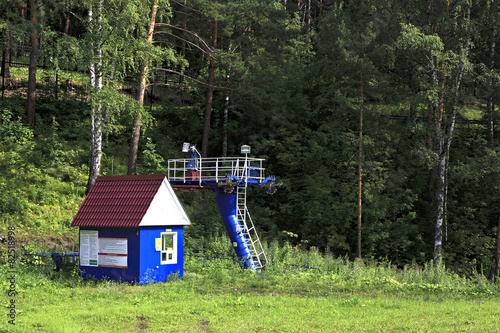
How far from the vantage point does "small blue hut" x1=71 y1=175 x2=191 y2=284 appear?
18.5m

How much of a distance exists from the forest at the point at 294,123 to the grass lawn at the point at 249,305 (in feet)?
24.4

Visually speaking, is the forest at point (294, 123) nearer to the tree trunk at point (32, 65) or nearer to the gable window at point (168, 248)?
the tree trunk at point (32, 65)

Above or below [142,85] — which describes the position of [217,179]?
below

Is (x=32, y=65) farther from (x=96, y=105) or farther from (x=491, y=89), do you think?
(x=491, y=89)

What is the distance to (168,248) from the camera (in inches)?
775

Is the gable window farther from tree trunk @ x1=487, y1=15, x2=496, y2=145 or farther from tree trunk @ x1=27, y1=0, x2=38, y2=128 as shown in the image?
tree trunk @ x1=487, y1=15, x2=496, y2=145

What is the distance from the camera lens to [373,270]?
21891 millimetres

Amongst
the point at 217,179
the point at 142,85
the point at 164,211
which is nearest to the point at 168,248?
the point at 164,211

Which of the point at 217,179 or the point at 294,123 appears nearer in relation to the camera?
the point at 217,179

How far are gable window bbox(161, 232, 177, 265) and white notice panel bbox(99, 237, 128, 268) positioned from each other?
4.73ft

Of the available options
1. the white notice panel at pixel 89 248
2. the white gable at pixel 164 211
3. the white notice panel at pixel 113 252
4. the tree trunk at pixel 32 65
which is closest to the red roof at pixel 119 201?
the white gable at pixel 164 211

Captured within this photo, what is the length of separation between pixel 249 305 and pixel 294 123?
23.1 m

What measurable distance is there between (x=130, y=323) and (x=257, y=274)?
8.53m

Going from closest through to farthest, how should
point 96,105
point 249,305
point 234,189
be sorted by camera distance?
point 249,305
point 234,189
point 96,105
